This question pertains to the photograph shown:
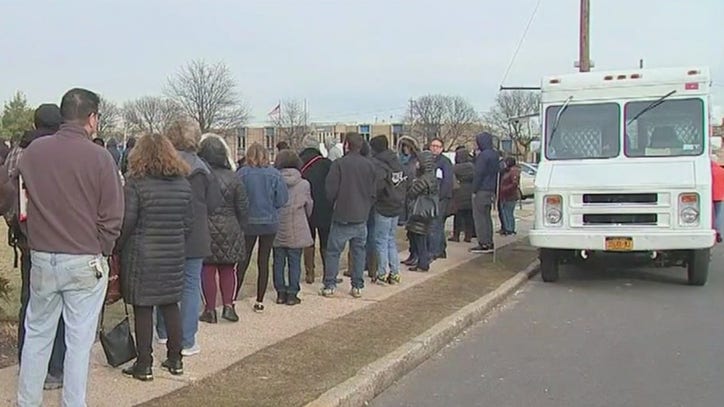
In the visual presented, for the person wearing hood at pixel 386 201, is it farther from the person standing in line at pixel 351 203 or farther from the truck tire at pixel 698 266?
the truck tire at pixel 698 266

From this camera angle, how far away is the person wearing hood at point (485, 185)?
14023 mm

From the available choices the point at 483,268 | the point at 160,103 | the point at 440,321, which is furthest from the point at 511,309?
the point at 160,103

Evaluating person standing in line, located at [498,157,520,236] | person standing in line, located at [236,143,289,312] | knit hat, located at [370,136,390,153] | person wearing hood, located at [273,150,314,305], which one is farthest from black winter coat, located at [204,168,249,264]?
person standing in line, located at [498,157,520,236]

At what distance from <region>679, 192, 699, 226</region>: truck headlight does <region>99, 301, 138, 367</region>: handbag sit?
7.23 metres

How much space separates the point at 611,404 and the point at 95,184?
12.6 feet

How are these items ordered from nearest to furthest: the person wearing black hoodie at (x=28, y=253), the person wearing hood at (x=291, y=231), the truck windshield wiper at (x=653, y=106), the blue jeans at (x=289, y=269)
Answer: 1. the person wearing black hoodie at (x=28, y=253)
2. the person wearing hood at (x=291, y=231)
3. the blue jeans at (x=289, y=269)
4. the truck windshield wiper at (x=653, y=106)

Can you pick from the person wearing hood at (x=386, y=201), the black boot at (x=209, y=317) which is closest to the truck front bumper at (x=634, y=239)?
the person wearing hood at (x=386, y=201)

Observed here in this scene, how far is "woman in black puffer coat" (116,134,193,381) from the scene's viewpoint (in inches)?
217

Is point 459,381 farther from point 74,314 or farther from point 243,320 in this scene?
point 74,314

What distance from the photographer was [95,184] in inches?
179

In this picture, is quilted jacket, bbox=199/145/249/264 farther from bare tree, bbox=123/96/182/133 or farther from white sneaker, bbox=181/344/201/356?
bare tree, bbox=123/96/182/133

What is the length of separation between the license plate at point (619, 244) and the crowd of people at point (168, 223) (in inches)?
91.4

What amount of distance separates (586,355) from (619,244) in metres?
3.47

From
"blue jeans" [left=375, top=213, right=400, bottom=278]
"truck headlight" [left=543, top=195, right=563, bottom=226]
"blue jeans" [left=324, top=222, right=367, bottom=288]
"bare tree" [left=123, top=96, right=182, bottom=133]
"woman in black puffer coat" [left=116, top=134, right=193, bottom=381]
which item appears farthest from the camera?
"bare tree" [left=123, top=96, right=182, bottom=133]
